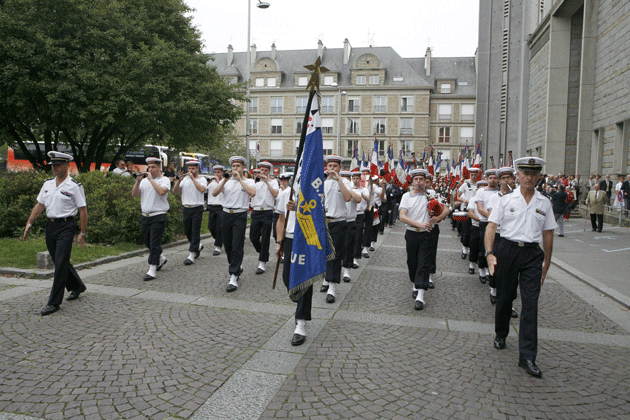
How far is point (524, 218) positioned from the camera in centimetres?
441

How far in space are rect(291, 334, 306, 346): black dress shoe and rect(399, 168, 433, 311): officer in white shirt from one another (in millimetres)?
2123

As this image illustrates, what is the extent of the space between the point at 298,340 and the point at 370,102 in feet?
186

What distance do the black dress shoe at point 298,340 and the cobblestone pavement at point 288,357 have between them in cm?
7

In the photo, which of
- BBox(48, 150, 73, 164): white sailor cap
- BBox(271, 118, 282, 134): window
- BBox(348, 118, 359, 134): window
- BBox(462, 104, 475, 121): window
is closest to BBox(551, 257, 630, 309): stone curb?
BBox(48, 150, 73, 164): white sailor cap

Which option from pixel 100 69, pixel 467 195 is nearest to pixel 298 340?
pixel 467 195

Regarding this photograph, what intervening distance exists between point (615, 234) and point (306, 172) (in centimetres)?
1473

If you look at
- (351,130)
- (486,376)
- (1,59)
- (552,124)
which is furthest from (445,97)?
(486,376)

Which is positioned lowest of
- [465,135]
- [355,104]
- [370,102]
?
[465,135]

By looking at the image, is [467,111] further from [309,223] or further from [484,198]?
[309,223]

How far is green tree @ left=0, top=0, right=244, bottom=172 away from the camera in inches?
707

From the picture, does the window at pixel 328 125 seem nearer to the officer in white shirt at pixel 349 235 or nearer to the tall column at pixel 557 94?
the tall column at pixel 557 94

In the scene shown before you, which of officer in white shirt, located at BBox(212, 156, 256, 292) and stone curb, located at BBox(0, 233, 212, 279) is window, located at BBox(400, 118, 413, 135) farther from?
officer in white shirt, located at BBox(212, 156, 256, 292)

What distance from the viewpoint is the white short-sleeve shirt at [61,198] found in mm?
5812

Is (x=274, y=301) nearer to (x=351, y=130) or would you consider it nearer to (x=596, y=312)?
(x=596, y=312)
